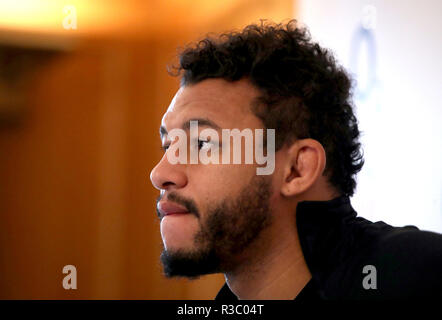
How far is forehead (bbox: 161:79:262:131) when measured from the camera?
Result: 34.8 inches

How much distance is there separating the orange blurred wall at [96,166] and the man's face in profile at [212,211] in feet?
3.87

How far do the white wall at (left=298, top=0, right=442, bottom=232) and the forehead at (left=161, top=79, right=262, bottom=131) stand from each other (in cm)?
56

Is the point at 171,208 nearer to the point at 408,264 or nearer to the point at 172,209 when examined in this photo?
the point at 172,209

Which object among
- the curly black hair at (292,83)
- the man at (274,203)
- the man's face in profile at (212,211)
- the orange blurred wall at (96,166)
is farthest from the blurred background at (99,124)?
the man's face in profile at (212,211)

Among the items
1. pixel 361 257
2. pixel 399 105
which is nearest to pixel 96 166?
pixel 399 105

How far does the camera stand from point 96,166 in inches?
78.2

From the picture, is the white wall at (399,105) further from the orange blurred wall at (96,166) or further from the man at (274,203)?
the orange blurred wall at (96,166)

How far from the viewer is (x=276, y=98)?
35.9 inches

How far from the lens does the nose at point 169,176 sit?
0.85 m

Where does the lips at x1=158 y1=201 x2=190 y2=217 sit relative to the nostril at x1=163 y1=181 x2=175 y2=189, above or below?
below

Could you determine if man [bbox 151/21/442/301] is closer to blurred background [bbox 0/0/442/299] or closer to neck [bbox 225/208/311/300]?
neck [bbox 225/208/311/300]

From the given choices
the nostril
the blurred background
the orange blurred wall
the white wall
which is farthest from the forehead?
the orange blurred wall

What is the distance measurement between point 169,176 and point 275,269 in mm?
246
